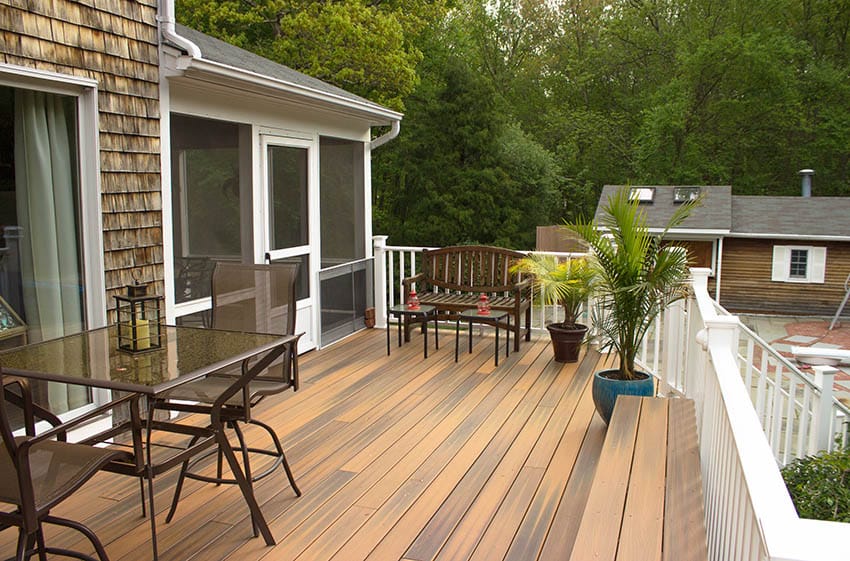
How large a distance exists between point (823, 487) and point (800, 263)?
17.1m

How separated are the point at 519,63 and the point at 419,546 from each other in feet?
82.2

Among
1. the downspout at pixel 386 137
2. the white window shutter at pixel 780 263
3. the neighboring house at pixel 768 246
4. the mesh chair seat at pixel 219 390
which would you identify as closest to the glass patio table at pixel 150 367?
the mesh chair seat at pixel 219 390

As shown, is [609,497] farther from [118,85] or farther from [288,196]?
[288,196]

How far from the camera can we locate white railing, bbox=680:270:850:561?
1037 mm

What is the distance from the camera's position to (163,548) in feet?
9.59

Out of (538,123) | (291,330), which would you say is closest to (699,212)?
(538,123)

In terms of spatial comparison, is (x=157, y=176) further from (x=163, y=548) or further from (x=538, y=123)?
(x=538, y=123)

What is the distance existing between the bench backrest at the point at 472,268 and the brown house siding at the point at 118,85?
304cm

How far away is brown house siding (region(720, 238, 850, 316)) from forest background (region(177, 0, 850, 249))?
3769mm

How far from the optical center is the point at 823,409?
13.8 ft

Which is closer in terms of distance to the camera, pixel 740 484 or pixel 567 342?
pixel 740 484

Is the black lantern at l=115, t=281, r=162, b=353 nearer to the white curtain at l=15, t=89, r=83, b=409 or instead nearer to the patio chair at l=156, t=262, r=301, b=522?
the patio chair at l=156, t=262, r=301, b=522

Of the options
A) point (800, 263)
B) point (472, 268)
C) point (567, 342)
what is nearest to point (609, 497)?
point (567, 342)

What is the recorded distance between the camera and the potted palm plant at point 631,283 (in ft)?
14.1
